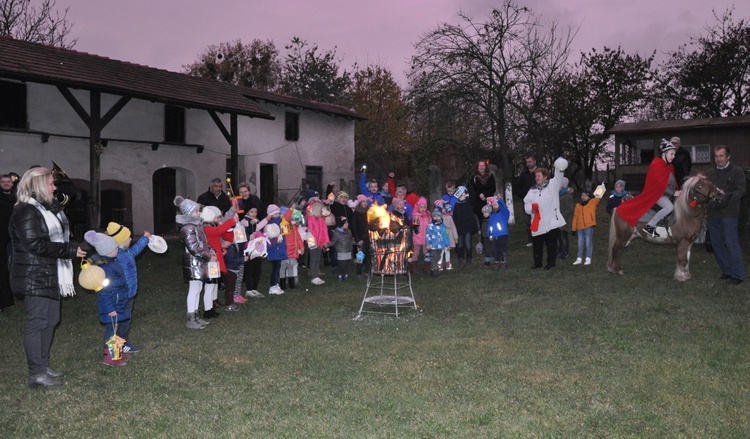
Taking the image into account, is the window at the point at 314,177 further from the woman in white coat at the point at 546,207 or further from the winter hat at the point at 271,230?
the winter hat at the point at 271,230

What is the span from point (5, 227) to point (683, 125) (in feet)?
109

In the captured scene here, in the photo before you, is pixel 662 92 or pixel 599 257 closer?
pixel 599 257

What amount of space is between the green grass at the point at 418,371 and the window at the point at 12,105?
355 inches

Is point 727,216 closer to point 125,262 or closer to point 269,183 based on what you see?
point 125,262

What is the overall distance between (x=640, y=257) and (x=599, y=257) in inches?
32.1

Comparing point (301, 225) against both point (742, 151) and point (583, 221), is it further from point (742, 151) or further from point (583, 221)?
point (742, 151)

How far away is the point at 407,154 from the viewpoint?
1779 inches

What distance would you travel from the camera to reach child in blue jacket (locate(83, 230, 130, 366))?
595 cm

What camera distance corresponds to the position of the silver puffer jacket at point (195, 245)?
741 cm

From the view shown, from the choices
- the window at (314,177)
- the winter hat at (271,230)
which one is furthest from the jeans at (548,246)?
the window at (314,177)

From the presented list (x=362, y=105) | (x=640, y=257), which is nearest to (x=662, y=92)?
(x=362, y=105)

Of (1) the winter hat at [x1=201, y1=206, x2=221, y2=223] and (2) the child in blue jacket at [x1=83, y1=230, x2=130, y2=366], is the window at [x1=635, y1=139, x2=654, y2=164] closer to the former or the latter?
(1) the winter hat at [x1=201, y1=206, x2=221, y2=223]

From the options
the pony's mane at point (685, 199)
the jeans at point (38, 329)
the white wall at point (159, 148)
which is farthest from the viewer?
the white wall at point (159, 148)

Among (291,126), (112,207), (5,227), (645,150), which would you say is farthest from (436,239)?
(645,150)
